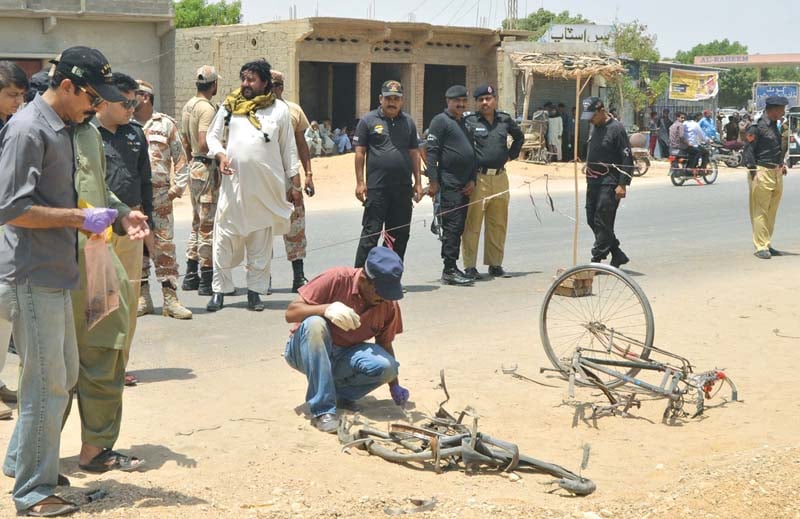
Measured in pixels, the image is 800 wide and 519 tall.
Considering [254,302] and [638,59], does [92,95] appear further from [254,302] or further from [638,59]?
[638,59]

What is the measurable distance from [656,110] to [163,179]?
1273 inches

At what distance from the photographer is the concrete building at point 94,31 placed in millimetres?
24719

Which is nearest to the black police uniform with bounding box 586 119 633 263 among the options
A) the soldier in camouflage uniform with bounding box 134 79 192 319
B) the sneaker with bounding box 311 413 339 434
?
the soldier in camouflage uniform with bounding box 134 79 192 319

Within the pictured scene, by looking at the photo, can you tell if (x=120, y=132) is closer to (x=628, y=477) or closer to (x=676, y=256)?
(x=628, y=477)

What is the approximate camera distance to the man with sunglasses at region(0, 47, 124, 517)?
13.8ft

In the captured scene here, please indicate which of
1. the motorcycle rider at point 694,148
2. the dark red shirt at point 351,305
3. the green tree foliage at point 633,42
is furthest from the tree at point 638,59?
the dark red shirt at point 351,305

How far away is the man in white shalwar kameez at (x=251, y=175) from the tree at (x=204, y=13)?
165 ft

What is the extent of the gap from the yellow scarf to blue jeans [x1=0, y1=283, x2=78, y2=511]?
468cm

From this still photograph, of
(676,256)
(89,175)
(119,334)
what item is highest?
(89,175)

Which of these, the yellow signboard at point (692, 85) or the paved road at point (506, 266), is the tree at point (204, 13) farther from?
the paved road at point (506, 266)

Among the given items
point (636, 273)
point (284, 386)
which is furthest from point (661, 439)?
point (636, 273)

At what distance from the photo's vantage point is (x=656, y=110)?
3859 cm

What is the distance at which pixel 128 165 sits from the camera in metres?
7.02

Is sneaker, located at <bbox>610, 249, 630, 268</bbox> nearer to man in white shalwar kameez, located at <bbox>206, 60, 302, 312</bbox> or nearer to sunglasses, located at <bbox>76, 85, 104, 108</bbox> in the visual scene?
man in white shalwar kameez, located at <bbox>206, 60, 302, 312</bbox>
